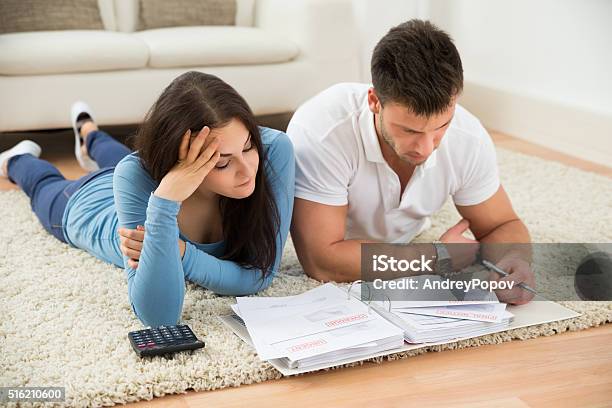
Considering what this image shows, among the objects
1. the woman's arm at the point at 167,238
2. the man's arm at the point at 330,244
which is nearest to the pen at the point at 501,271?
the man's arm at the point at 330,244

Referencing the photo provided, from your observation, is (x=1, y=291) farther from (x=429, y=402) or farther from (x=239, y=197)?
(x=429, y=402)

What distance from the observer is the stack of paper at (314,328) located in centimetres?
174

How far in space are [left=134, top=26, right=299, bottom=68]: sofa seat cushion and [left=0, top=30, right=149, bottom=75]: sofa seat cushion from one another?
0.28ft

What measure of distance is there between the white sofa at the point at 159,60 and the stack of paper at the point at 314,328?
173 cm

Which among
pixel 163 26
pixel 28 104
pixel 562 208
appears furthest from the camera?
pixel 163 26

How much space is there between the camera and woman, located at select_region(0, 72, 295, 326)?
1.83 meters

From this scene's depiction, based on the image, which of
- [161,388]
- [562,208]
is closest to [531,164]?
[562,208]

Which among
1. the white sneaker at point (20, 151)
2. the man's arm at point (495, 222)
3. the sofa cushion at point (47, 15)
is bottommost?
the white sneaker at point (20, 151)

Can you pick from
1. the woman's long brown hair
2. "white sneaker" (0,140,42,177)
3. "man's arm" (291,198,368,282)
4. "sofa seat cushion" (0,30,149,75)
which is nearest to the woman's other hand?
the woman's long brown hair

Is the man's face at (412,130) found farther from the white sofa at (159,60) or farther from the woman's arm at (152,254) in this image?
the white sofa at (159,60)

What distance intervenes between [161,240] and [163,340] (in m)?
0.21

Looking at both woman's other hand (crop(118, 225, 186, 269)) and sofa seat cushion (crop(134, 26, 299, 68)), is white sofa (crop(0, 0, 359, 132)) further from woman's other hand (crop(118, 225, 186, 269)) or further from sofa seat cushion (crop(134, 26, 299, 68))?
woman's other hand (crop(118, 225, 186, 269))

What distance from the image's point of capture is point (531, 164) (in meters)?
3.47

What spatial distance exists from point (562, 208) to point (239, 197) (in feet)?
4.59
